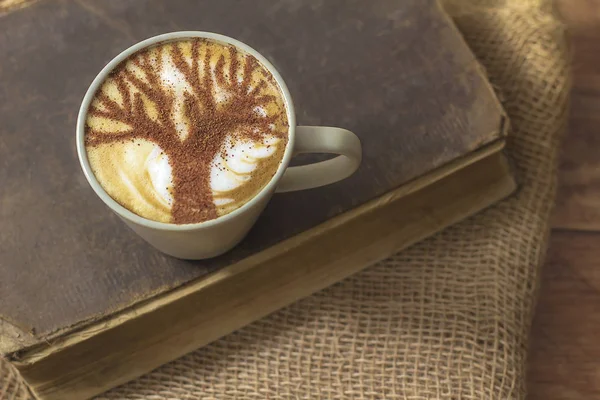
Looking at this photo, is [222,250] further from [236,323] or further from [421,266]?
[421,266]

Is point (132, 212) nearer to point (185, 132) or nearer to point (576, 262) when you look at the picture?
point (185, 132)

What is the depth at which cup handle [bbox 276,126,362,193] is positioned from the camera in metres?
0.55

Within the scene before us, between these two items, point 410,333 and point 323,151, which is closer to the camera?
point 323,151

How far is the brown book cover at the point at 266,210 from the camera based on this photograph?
2.18 ft

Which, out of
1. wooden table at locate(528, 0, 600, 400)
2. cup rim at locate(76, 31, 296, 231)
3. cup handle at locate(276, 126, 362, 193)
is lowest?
wooden table at locate(528, 0, 600, 400)

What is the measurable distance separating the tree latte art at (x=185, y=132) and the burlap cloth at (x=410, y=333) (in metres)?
0.28

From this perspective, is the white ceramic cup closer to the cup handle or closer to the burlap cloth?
the cup handle

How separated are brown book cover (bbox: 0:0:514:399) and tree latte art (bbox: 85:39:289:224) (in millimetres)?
153

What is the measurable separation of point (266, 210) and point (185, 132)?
0.17m

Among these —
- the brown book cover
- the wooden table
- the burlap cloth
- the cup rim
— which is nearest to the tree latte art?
the cup rim

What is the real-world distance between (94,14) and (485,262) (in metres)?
0.54

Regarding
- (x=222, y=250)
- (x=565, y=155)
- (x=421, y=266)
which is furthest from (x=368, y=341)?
(x=565, y=155)

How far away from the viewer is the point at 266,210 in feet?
2.26

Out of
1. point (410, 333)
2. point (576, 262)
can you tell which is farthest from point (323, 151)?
point (576, 262)
